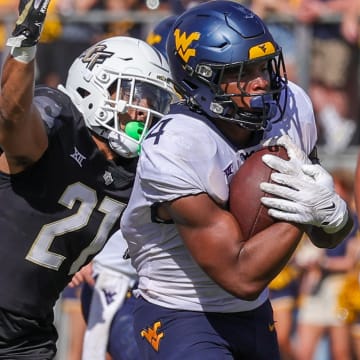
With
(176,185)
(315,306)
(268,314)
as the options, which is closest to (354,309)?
(315,306)

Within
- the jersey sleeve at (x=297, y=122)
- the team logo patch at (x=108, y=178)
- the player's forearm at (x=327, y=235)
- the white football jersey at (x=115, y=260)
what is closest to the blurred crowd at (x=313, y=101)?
the white football jersey at (x=115, y=260)

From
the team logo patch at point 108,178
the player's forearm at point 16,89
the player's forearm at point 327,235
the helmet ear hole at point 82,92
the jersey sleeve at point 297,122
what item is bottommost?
the team logo patch at point 108,178

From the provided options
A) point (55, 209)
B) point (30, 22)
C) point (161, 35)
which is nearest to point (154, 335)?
point (55, 209)

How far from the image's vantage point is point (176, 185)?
3.42 meters

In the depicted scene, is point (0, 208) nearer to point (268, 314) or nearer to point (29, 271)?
point (29, 271)

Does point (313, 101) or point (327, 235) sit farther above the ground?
point (327, 235)

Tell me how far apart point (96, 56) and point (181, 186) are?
104 cm

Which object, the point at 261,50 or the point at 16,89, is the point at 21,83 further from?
the point at 261,50

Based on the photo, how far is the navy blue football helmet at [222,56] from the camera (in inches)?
140

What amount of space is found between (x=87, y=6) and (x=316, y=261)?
2.46 meters

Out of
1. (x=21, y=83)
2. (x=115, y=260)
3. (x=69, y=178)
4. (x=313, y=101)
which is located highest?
(x=21, y=83)

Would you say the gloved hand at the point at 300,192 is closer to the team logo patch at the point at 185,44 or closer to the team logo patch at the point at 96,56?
the team logo patch at the point at 185,44

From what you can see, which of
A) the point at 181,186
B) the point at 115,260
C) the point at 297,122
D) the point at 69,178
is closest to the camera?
the point at 181,186

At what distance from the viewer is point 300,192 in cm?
342
